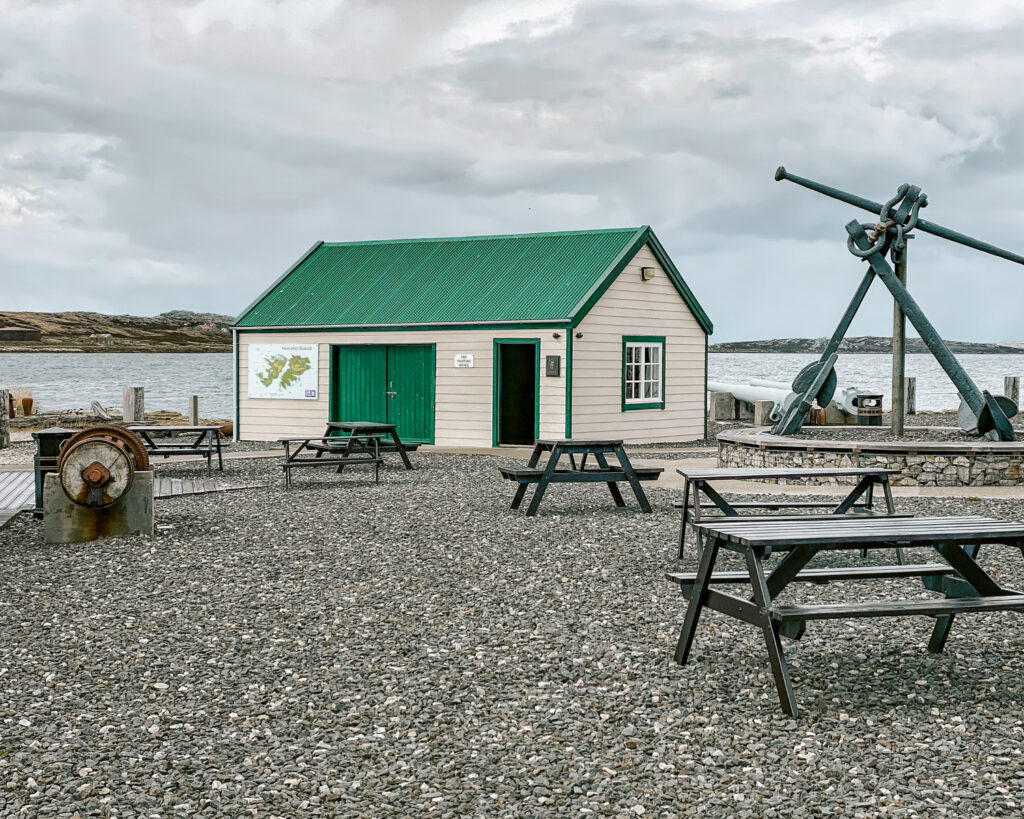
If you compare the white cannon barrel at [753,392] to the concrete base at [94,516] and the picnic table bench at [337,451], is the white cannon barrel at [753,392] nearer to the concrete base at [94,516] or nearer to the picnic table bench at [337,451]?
the picnic table bench at [337,451]

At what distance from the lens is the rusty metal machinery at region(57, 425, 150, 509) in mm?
9711

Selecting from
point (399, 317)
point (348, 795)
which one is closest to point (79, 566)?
point (348, 795)

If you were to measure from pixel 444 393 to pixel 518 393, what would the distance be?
158cm

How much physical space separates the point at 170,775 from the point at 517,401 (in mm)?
17812

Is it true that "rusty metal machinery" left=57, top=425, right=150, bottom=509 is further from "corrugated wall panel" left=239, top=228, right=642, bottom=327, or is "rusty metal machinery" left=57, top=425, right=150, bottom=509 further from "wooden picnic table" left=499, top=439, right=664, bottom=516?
"corrugated wall panel" left=239, top=228, right=642, bottom=327

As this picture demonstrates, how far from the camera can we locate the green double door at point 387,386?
21.3m

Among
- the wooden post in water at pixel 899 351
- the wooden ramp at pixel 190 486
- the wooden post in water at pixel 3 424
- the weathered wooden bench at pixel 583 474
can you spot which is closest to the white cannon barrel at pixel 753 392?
the wooden post in water at pixel 899 351

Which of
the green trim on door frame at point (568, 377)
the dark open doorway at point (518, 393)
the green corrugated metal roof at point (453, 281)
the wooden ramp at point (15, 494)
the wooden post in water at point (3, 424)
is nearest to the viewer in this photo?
the wooden ramp at point (15, 494)

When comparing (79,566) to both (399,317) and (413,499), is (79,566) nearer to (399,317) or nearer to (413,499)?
(413,499)

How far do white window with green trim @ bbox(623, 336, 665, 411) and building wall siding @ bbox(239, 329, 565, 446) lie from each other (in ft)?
6.29

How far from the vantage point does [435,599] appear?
23.7ft

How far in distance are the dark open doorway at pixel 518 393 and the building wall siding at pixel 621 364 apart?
1470 mm

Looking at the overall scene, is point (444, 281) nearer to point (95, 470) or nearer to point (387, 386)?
point (387, 386)

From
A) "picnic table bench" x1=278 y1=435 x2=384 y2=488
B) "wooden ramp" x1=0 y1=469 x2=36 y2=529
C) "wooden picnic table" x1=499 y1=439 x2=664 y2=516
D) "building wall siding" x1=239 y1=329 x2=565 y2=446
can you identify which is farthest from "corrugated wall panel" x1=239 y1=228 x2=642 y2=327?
"wooden picnic table" x1=499 y1=439 x2=664 y2=516
